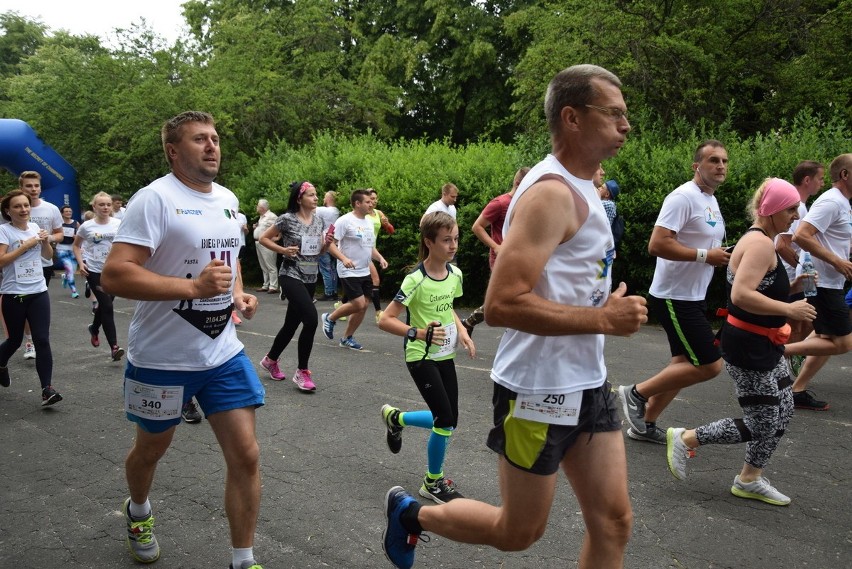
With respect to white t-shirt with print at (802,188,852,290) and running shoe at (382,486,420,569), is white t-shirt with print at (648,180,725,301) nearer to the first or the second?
white t-shirt with print at (802,188,852,290)

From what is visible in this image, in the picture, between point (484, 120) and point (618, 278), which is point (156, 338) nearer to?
point (618, 278)

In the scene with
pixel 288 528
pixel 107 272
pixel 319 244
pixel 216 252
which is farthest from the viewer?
pixel 319 244

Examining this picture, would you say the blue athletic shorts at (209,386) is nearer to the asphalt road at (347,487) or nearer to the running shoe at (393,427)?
the asphalt road at (347,487)

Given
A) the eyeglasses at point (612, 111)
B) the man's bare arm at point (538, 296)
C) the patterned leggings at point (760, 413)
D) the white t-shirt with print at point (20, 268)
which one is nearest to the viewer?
the man's bare arm at point (538, 296)

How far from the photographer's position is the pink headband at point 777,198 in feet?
13.6

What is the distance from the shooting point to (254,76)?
22.9 m

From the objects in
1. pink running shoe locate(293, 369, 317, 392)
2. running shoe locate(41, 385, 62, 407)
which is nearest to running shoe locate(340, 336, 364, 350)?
pink running shoe locate(293, 369, 317, 392)

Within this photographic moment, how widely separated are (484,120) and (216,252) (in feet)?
83.6

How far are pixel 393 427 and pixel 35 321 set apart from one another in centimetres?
384

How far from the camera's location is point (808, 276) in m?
5.72

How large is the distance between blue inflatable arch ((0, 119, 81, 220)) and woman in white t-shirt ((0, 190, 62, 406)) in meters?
15.9

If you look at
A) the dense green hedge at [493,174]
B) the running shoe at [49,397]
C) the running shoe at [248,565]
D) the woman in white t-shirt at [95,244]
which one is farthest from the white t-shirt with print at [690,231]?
the woman in white t-shirt at [95,244]

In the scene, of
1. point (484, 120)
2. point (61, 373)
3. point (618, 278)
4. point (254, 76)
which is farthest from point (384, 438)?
point (484, 120)

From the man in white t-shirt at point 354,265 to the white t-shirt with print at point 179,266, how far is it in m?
5.27
